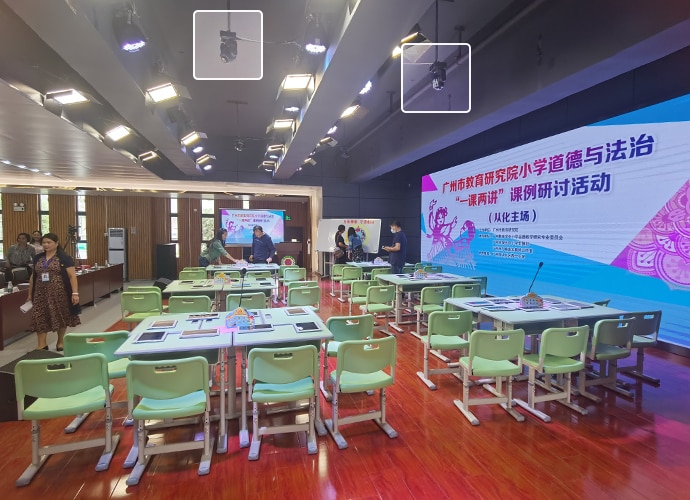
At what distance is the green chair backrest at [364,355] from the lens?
258 cm

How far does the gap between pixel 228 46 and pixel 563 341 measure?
3.52 m

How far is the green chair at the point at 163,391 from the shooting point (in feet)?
7.17

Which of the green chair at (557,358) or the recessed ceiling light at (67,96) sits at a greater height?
the recessed ceiling light at (67,96)

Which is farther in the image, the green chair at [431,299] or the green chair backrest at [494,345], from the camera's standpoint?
the green chair at [431,299]

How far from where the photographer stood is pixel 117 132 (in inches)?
219

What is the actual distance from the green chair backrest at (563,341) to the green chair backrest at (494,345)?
188mm

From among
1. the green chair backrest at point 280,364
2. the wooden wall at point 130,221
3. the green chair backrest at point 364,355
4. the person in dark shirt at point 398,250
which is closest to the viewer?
the green chair backrest at point 280,364

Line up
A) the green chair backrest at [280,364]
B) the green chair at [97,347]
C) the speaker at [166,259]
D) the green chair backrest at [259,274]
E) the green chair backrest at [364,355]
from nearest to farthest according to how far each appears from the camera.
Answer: the green chair backrest at [280,364] → the green chair backrest at [364,355] → the green chair at [97,347] → the green chair backrest at [259,274] → the speaker at [166,259]

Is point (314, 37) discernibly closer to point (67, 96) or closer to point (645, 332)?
point (67, 96)

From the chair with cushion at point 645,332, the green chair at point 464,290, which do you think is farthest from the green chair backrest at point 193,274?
the chair with cushion at point 645,332

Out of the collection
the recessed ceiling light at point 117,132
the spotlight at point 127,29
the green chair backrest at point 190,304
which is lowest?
the green chair backrest at point 190,304

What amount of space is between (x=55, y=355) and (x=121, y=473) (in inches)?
60.7

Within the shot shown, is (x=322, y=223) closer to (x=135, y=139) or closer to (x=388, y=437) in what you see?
(x=135, y=139)

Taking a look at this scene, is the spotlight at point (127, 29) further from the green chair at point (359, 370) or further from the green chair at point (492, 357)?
the green chair at point (492, 357)
